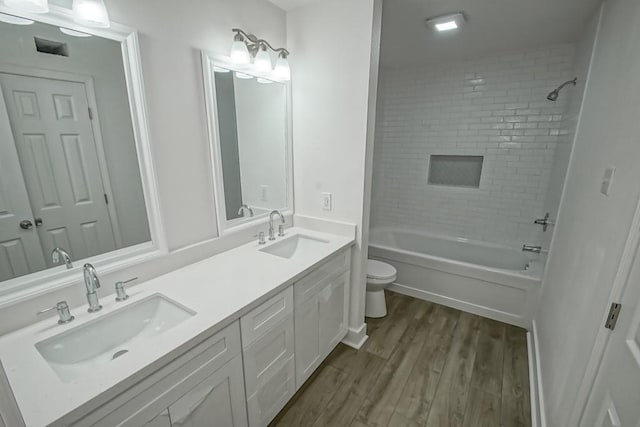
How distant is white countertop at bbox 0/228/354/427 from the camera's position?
770 mm

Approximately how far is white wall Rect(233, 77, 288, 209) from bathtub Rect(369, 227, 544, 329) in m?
1.39

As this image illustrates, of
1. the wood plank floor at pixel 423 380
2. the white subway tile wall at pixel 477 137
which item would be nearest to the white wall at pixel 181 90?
the wood plank floor at pixel 423 380

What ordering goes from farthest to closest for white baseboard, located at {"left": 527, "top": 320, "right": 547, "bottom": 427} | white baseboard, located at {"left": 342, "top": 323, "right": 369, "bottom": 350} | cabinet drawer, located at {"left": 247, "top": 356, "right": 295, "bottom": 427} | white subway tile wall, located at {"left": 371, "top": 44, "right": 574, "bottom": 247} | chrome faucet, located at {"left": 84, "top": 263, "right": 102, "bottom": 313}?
white subway tile wall, located at {"left": 371, "top": 44, "right": 574, "bottom": 247}, white baseboard, located at {"left": 342, "top": 323, "right": 369, "bottom": 350}, white baseboard, located at {"left": 527, "top": 320, "right": 547, "bottom": 427}, cabinet drawer, located at {"left": 247, "top": 356, "right": 295, "bottom": 427}, chrome faucet, located at {"left": 84, "top": 263, "right": 102, "bottom": 313}

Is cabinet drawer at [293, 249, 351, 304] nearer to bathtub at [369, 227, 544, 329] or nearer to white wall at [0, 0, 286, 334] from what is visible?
white wall at [0, 0, 286, 334]

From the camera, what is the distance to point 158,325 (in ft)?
4.09

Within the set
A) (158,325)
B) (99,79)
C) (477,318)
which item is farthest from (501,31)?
(158,325)

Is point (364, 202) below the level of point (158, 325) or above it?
above

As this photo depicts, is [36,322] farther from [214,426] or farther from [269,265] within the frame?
[269,265]

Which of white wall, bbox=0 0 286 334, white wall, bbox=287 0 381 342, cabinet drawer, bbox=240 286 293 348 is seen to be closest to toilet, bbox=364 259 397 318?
white wall, bbox=287 0 381 342

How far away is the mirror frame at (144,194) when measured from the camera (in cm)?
103

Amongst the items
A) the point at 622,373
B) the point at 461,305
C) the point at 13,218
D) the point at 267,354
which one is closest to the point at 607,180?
the point at 622,373

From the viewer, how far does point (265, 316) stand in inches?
51.9

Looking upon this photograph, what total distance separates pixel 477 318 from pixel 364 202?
1631 millimetres

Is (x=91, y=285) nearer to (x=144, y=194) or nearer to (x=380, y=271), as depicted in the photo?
(x=144, y=194)
